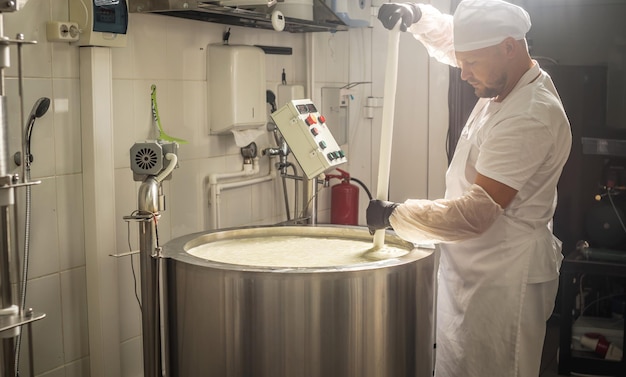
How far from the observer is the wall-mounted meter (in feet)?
7.38

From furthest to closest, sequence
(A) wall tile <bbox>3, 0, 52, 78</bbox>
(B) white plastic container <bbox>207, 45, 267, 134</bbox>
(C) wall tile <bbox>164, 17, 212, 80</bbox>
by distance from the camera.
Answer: (B) white plastic container <bbox>207, 45, 267, 134</bbox> → (C) wall tile <bbox>164, 17, 212, 80</bbox> → (A) wall tile <bbox>3, 0, 52, 78</bbox>

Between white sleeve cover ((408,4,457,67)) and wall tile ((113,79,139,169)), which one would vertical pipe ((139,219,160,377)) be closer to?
wall tile ((113,79,139,169))

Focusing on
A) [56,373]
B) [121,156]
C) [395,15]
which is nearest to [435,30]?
[395,15]

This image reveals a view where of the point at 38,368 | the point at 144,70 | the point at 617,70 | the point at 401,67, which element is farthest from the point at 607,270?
the point at 38,368

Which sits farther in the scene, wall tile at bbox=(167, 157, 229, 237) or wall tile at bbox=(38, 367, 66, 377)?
wall tile at bbox=(167, 157, 229, 237)

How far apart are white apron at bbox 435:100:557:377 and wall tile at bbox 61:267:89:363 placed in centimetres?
120

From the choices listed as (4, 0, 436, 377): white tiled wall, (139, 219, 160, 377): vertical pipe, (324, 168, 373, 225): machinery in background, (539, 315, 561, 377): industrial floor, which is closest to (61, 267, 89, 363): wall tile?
(4, 0, 436, 377): white tiled wall

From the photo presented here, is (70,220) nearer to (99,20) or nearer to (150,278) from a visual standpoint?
(150,278)

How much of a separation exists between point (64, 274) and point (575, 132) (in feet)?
9.71

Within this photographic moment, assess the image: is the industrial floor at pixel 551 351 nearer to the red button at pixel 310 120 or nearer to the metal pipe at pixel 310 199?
the metal pipe at pixel 310 199

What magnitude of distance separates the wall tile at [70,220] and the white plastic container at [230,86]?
0.68m

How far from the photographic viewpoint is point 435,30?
105 inches

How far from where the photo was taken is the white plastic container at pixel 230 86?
2.84 meters

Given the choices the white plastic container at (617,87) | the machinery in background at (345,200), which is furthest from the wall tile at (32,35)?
the white plastic container at (617,87)
